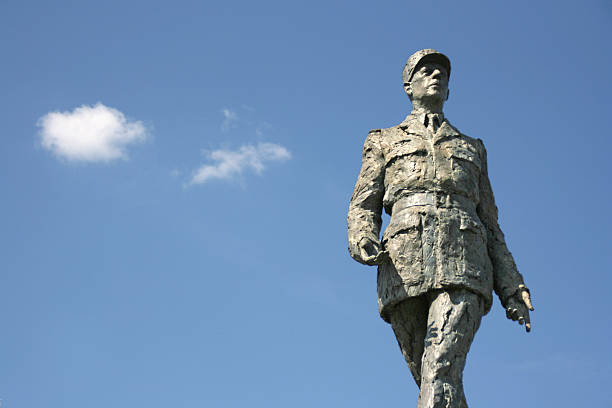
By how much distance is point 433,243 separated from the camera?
8.98m

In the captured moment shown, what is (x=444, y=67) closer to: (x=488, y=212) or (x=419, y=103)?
(x=419, y=103)

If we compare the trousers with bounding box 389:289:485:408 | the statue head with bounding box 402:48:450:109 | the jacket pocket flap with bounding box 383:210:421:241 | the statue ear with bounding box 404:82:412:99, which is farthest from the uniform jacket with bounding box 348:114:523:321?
the statue ear with bounding box 404:82:412:99

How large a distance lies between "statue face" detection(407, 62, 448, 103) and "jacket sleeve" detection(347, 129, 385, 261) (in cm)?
71

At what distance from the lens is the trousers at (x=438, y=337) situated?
8430mm

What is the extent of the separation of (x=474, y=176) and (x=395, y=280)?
5.01 ft

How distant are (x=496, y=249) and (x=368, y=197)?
1.51 meters

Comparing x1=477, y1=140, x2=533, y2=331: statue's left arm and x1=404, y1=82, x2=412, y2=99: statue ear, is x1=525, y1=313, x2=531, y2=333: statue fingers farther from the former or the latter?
x1=404, y1=82, x2=412, y2=99: statue ear

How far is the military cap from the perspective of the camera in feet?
33.5

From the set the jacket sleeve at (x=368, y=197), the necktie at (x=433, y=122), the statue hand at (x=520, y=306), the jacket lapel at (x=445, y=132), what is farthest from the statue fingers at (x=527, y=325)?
the necktie at (x=433, y=122)

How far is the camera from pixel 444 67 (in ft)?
33.9

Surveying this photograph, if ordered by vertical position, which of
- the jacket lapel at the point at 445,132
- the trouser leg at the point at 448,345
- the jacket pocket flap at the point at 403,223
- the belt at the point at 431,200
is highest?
the jacket lapel at the point at 445,132

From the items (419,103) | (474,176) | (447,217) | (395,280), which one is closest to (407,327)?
(395,280)

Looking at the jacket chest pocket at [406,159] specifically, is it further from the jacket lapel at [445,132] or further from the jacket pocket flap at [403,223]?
the jacket pocket flap at [403,223]

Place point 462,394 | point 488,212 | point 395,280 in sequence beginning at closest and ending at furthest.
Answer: point 462,394 → point 395,280 → point 488,212
